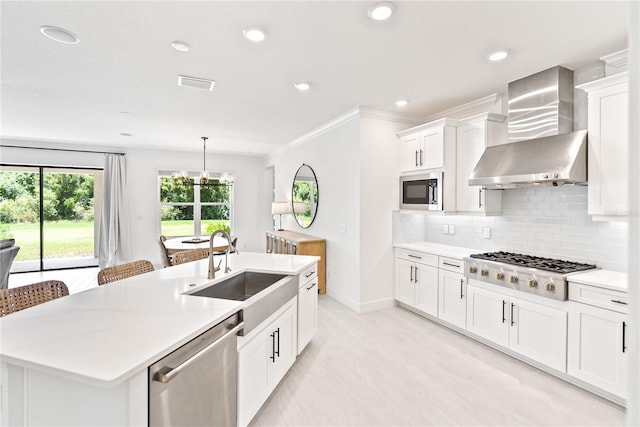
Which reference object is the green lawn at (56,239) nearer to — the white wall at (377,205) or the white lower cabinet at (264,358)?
the white wall at (377,205)

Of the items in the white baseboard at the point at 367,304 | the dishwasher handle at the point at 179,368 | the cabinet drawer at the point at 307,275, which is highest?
the cabinet drawer at the point at 307,275

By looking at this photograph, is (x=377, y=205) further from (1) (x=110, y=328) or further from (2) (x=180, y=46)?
(1) (x=110, y=328)

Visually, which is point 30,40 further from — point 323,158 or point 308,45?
point 323,158

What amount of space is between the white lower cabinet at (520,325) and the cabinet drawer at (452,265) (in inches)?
8.1

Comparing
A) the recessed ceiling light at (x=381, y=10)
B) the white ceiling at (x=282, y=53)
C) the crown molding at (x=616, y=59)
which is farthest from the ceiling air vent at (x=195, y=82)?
the crown molding at (x=616, y=59)

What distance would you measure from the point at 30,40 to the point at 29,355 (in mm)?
2436

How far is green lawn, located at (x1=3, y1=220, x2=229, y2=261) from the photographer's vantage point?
6301mm

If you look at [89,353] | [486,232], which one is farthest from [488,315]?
[89,353]

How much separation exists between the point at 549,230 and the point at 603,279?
0.81 metres

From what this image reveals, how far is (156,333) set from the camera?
4.63ft

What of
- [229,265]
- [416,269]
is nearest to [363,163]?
[416,269]

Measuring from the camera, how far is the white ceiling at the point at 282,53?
2070 millimetres

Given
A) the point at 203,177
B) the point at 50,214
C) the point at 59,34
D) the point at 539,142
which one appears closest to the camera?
the point at 59,34

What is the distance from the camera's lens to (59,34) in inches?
90.9
